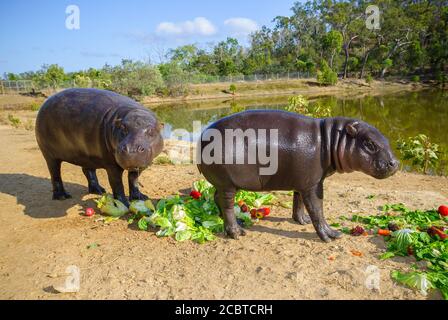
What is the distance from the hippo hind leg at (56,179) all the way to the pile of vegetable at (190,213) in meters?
1.17

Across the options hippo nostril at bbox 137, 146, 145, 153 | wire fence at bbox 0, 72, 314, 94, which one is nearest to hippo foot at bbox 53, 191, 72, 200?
hippo nostril at bbox 137, 146, 145, 153

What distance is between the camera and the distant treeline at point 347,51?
57.3m

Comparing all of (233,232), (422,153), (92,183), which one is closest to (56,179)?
(92,183)

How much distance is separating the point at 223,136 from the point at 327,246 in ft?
6.22

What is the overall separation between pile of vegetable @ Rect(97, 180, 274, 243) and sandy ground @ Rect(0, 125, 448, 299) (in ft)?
0.56

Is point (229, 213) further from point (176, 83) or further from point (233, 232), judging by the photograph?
point (176, 83)

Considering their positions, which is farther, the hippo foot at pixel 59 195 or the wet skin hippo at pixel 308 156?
the hippo foot at pixel 59 195

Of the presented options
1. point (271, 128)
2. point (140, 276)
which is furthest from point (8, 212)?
point (271, 128)

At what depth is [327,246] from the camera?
14.5 ft

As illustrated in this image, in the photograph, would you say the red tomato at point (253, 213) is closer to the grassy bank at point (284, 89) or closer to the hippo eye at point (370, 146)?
the hippo eye at point (370, 146)

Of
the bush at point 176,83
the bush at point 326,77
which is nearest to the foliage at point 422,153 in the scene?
the bush at point 176,83

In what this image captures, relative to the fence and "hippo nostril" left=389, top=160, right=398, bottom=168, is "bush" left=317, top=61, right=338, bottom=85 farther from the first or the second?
"hippo nostril" left=389, top=160, right=398, bottom=168
